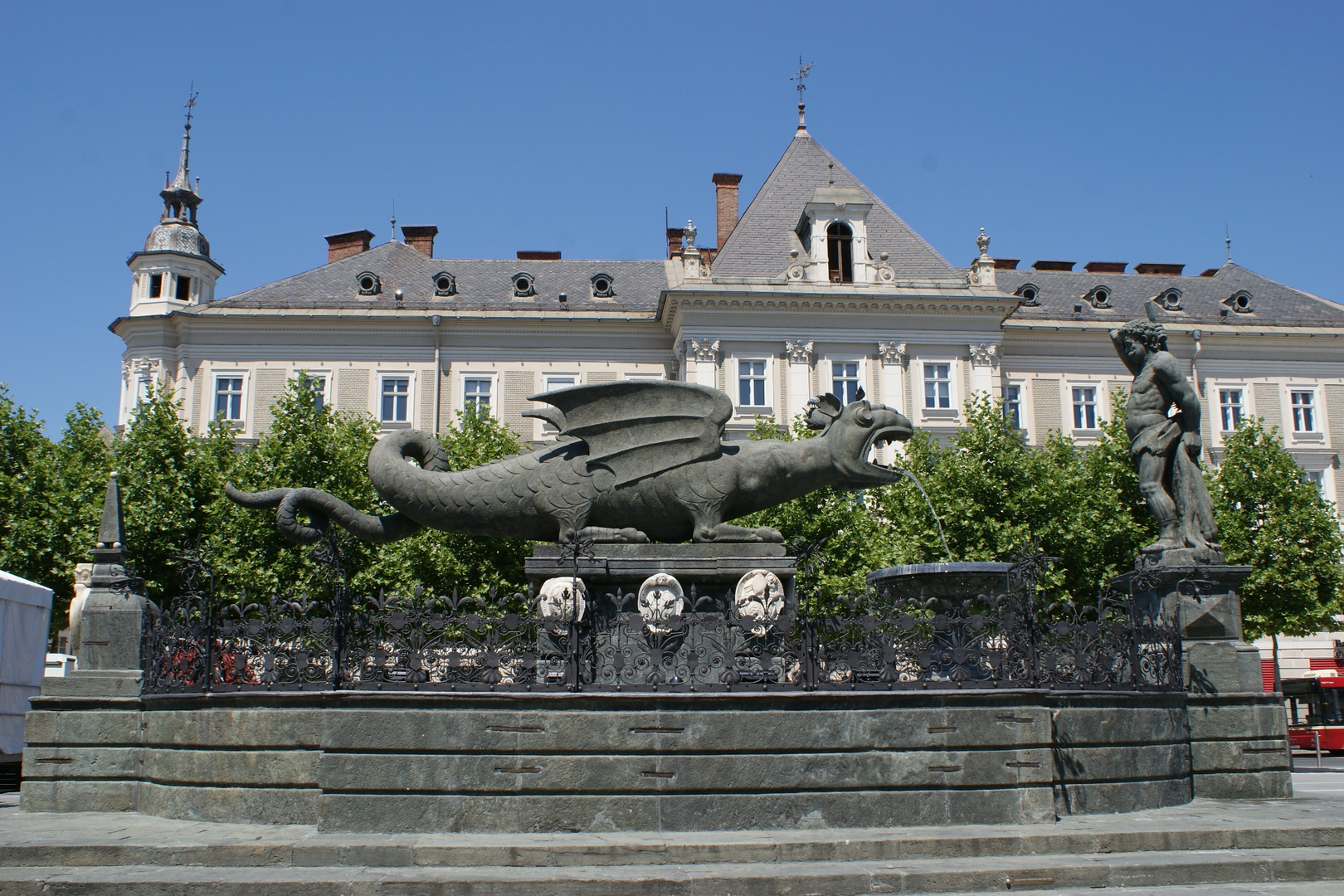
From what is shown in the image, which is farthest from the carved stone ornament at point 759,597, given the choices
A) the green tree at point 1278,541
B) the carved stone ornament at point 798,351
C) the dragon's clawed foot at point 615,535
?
the carved stone ornament at point 798,351

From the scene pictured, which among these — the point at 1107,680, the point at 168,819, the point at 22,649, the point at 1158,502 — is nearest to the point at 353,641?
the point at 168,819

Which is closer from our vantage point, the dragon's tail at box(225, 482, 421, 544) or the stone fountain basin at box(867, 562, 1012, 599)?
the dragon's tail at box(225, 482, 421, 544)

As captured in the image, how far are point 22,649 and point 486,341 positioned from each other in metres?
23.0

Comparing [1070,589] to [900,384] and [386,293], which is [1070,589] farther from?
[386,293]

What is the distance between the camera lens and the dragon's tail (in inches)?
417

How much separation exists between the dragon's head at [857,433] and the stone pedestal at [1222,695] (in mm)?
2833

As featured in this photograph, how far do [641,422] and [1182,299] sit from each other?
130ft

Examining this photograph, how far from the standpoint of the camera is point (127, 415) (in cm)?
3684

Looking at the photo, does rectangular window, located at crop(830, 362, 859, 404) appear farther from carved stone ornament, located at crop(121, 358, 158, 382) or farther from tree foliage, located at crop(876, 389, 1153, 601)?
carved stone ornament, located at crop(121, 358, 158, 382)

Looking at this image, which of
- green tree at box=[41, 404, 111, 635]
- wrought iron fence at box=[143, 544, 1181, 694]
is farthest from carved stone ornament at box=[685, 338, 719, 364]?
wrought iron fence at box=[143, 544, 1181, 694]

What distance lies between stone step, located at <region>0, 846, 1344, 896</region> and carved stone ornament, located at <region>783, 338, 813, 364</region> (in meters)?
29.3

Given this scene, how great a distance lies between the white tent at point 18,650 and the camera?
53.9 ft

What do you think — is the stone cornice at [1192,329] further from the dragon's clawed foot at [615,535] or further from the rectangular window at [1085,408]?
the dragon's clawed foot at [615,535]

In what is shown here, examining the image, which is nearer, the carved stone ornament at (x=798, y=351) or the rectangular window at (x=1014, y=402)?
the carved stone ornament at (x=798, y=351)
